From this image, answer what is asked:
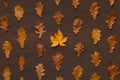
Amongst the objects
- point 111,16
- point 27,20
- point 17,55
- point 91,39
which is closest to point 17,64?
point 17,55

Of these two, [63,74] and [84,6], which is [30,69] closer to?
[63,74]

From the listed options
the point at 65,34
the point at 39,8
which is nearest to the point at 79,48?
the point at 65,34

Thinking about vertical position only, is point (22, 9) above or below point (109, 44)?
above

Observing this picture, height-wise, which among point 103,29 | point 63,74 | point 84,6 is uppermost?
point 84,6

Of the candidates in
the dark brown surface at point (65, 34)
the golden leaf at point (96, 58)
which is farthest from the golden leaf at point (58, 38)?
the golden leaf at point (96, 58)

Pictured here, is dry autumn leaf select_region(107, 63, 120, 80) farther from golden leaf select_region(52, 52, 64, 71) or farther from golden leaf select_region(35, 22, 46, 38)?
golden leaf select_region(35, 22, 46, 38)

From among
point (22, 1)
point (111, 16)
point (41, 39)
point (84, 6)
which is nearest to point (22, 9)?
point (22, 1)

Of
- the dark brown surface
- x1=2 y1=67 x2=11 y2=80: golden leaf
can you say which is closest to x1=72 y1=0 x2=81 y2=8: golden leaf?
the dark brown surface
